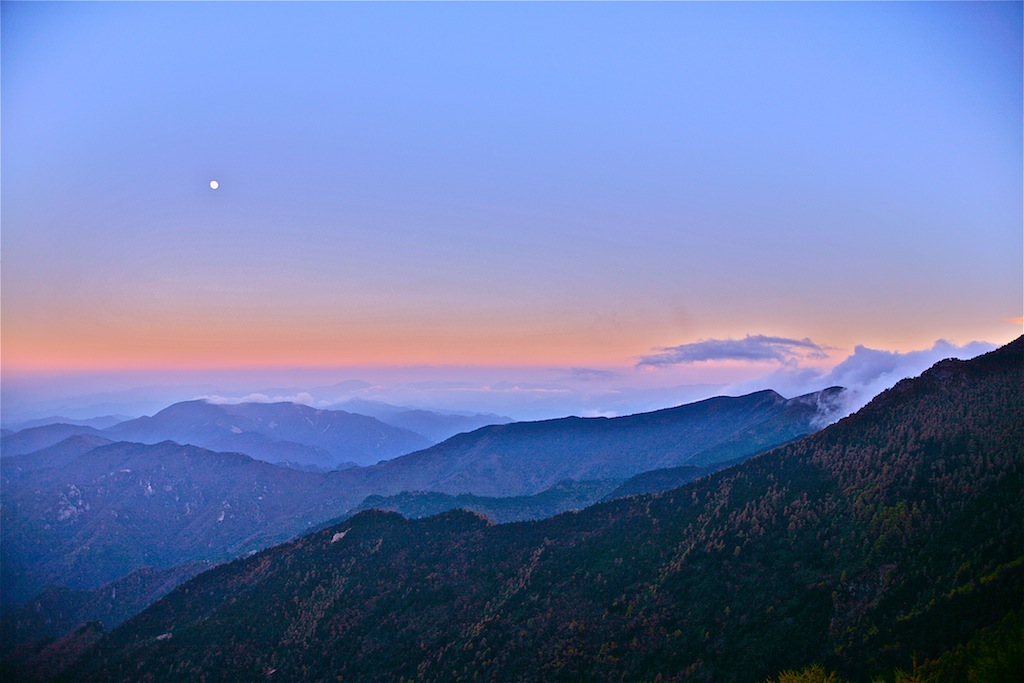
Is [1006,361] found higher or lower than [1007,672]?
higher

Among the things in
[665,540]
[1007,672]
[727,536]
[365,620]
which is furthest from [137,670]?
[1007,672]

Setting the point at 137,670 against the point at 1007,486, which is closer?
the point at 1007,486

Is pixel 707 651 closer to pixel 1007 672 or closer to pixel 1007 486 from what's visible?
pixel 1007 672

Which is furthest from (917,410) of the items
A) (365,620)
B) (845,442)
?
(365,620)

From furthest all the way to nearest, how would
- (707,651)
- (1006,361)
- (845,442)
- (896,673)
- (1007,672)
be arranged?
(845,442), (1006,361), (707,651), (896,673), (1007,672)

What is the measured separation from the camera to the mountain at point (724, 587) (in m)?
86.6

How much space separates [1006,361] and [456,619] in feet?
525

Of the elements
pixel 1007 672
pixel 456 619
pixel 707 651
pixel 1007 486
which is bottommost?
pixel 456 619

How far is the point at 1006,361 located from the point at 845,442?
144 ft

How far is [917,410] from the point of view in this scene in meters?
152

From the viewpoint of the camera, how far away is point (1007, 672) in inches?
2418

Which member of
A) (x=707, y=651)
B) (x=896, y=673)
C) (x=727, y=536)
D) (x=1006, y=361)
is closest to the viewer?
(x=896, y=673)

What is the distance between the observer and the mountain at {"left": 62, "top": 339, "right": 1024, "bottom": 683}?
8656 cm

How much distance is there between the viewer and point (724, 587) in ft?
385
